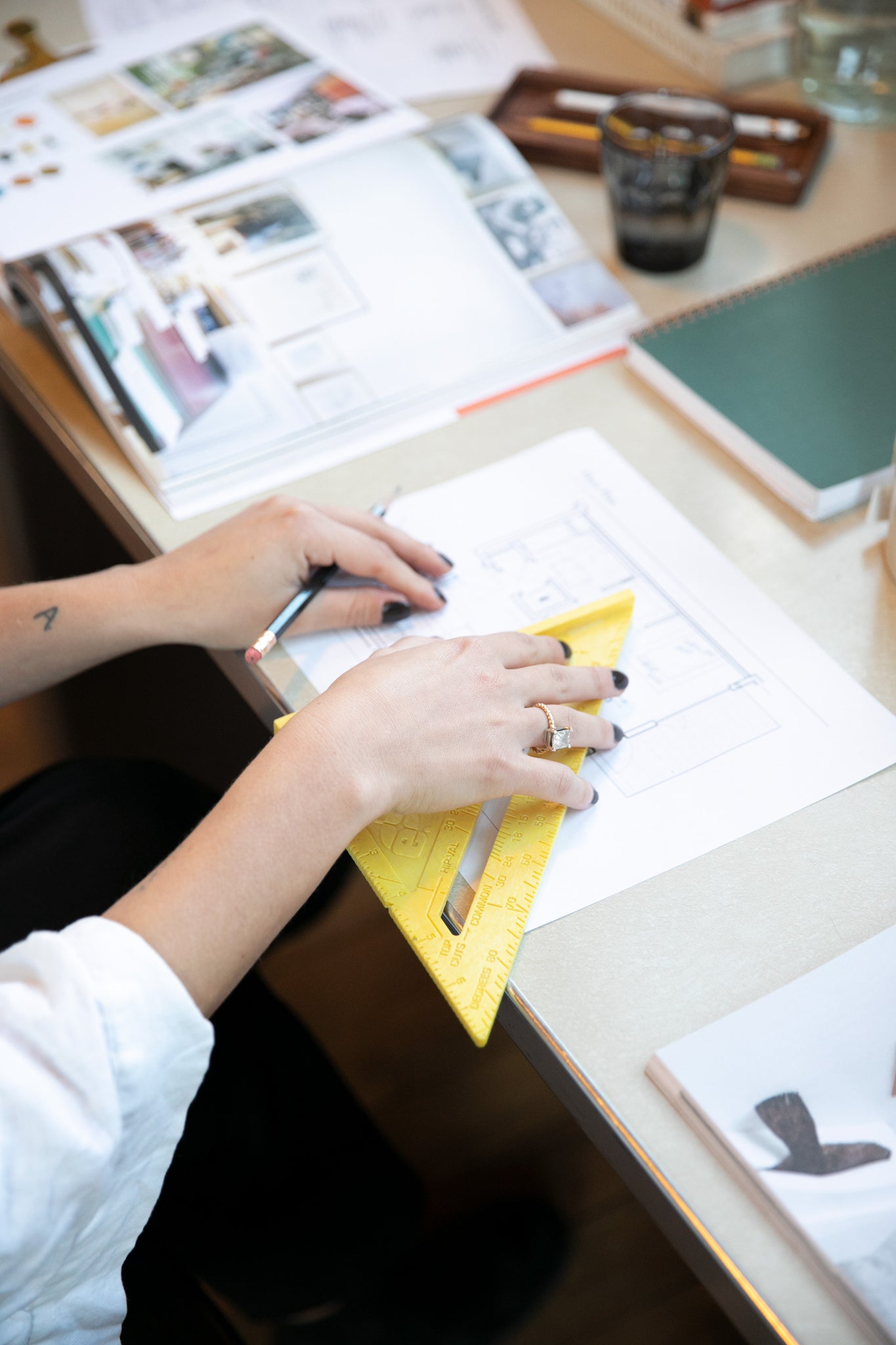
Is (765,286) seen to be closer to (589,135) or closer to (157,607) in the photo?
(589,135)

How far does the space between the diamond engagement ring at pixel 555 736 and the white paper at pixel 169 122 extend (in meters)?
0.66

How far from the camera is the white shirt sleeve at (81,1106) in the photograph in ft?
1.68

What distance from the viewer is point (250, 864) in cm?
61

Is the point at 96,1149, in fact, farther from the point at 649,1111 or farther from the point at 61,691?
the point at 61,691

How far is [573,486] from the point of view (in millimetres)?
860

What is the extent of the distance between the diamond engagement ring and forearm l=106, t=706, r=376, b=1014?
118 mm

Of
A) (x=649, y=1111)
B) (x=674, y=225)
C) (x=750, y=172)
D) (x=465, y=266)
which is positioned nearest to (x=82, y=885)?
(x=649, y=1111)

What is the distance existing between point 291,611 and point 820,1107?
0.44 m

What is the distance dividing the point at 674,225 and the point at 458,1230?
Answer: 948 mm

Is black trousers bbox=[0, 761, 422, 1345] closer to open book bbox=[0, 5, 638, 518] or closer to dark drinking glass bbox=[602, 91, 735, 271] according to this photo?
open book bbox=[0, 5, 638, 518]

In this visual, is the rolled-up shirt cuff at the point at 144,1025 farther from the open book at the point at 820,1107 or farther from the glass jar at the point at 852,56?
the glass jar at the point at 852,56

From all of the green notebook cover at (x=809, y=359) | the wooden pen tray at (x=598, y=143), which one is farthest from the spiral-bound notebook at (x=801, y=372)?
the wooden pen tray at (x=598, y=143)

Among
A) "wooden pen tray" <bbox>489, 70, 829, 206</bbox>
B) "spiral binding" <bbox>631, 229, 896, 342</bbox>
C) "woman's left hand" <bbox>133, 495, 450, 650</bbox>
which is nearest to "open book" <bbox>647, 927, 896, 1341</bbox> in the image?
"woman's left hand" <bbox>133, 495, 450, 650</bbox>

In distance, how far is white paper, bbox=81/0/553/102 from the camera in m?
1.20
